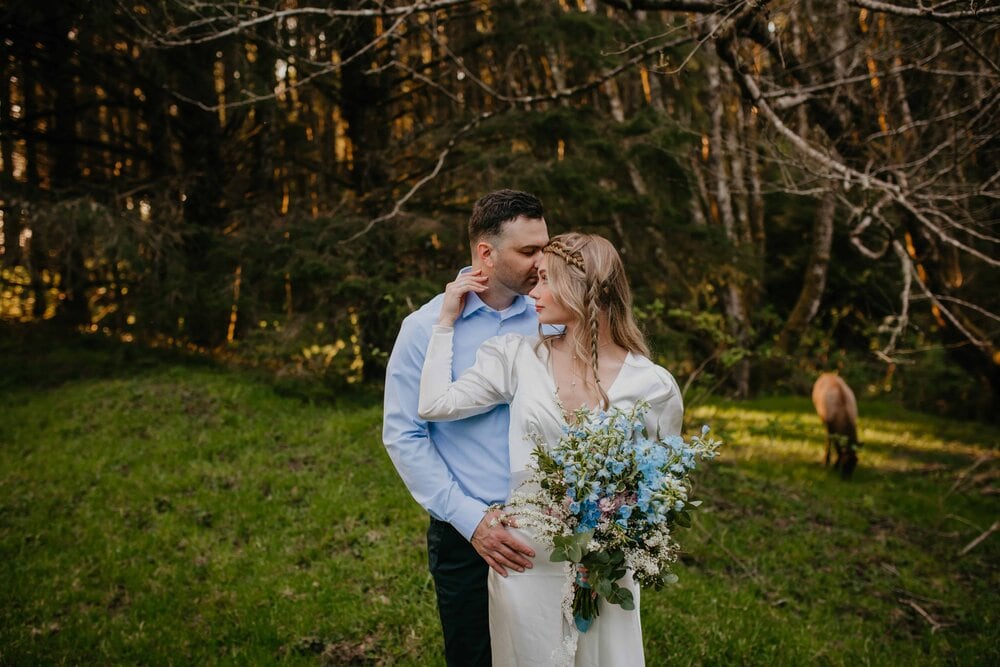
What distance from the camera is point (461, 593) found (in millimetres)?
2363

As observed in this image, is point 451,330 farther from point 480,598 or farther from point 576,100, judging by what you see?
point 576,100

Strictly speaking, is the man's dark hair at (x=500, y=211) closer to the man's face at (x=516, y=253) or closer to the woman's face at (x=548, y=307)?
the man's face at (x=516, y=253)

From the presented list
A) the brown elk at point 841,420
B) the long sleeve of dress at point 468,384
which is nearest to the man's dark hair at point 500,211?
the long sleeve of dress at point 468,384

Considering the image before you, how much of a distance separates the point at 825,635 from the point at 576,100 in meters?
8.54

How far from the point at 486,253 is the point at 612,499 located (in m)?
1.08

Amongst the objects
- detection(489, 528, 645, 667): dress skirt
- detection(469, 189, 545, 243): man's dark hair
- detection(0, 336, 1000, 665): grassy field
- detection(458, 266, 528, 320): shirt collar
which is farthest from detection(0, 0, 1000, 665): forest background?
detection(489, 528, 645, 667): dress skirt

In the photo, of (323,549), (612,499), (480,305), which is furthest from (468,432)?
(323,549)

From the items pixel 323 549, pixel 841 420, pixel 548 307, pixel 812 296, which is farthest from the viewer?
pixel 812 296

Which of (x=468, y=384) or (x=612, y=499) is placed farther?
(x=468, y=384)

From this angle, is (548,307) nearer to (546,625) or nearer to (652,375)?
(652,375)

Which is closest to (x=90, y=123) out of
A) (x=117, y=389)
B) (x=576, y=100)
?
(x=117, y=389)

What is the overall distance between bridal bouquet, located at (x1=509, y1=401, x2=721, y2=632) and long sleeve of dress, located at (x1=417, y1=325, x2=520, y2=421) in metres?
0.38

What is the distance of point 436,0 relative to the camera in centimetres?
350

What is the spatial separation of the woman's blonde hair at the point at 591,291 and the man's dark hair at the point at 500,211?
31cm
